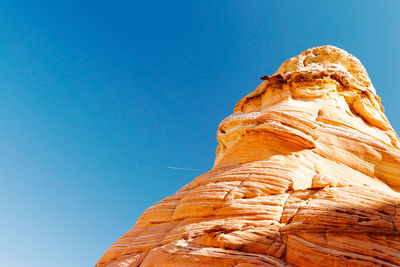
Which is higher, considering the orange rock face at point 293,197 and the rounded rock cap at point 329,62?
the rounded rock cap at point 329,62

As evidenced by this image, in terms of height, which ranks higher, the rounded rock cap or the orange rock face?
the rounded rock cap

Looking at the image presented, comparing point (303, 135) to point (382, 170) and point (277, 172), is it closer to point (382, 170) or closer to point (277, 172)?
point (277, 172)

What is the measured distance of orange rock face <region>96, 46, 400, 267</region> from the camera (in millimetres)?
6887

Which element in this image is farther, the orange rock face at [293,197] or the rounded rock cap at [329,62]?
the rounded rock cap at [329,62]

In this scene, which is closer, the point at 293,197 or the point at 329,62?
the point at 293,197

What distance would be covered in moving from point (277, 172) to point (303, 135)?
2.73m

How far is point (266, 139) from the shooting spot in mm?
11695

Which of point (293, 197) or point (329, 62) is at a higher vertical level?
point (329, 62)

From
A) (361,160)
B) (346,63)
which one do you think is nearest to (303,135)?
(361,160)

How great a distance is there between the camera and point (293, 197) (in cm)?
878

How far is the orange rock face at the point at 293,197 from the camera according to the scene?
22.6 feet

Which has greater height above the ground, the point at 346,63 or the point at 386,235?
the point at 346,63

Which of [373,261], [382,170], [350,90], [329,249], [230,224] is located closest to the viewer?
[373,261]

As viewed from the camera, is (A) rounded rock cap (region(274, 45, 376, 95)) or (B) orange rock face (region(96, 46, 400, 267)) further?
(A) rounded rock cap (region(274, 45, 376, 95))
